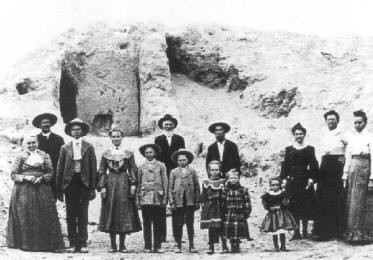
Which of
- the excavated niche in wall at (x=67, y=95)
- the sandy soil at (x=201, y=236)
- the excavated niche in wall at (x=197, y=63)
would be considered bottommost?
the sandy soil at (x=201, y=236)

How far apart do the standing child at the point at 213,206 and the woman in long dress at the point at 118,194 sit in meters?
0.89

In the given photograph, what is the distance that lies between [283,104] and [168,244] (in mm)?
6376

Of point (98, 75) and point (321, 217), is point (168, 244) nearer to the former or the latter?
point (321, 217)

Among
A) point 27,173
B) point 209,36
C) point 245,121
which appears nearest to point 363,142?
point 27,173

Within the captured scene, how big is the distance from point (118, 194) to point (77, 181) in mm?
555

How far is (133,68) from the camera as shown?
1416 centimetres

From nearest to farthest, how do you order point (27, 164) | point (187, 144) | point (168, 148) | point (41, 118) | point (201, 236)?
point (27, 164), point (41, 118), point (168, 148), point (201, 236), point (187, 144)

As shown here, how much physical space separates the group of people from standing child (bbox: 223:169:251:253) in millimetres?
12

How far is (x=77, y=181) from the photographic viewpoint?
23.6 ft

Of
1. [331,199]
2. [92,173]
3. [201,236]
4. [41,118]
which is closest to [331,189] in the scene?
[331,199]

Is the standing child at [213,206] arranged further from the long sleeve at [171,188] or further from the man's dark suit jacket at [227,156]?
the man's dark suit jacket at [227,156]

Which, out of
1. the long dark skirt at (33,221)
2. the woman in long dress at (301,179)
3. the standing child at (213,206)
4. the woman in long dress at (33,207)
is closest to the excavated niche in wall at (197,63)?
the woman in long dress at (301,179)

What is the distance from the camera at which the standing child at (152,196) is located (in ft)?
23.4

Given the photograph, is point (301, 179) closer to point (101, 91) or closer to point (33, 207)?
point (33, 207)
